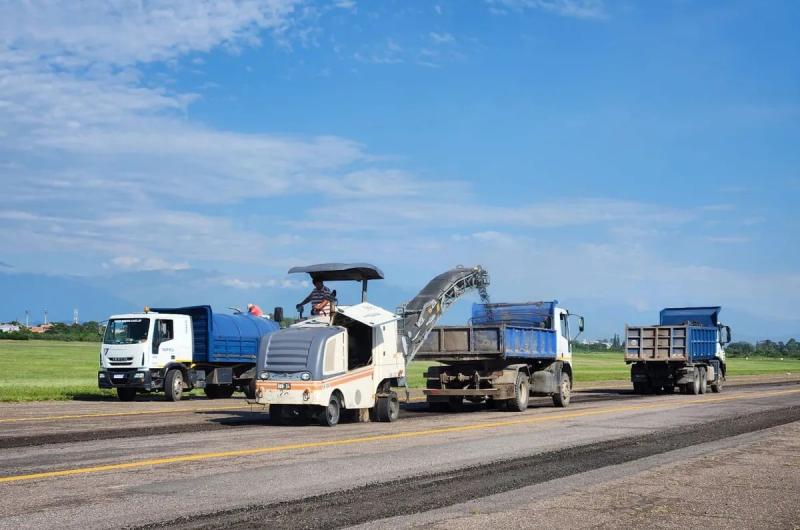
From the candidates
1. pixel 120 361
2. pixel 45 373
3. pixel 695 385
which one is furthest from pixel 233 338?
pixel 45 373

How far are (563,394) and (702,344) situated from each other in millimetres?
13028

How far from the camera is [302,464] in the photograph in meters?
13.3

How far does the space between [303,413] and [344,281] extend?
11.0ft

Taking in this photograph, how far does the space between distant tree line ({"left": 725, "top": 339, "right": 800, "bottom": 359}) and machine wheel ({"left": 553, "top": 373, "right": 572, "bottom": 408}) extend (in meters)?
130

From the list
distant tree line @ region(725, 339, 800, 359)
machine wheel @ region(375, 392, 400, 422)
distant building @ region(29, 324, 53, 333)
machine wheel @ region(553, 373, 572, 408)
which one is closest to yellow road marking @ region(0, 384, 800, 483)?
machine wheel @ region(553, 373, 572, 408)

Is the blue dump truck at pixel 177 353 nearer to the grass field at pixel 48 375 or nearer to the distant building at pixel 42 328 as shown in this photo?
the grass field at pixel 48 375

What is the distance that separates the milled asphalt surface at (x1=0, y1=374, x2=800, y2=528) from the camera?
9.62 metres

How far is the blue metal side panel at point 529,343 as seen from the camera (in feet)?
84.1

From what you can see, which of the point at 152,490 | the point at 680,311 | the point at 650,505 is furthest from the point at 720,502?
the point at 680,311

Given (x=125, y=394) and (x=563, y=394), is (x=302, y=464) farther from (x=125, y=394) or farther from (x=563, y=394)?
(x=125, y=394)

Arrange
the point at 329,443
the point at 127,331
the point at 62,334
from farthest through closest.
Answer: the point at 62,334 → the point at 127,331 → the point at 329,443

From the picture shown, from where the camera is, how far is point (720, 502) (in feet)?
35.5

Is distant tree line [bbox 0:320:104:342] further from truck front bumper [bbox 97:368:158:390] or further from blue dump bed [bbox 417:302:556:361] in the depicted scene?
blue dump bed [bbox 417:302:556:361]

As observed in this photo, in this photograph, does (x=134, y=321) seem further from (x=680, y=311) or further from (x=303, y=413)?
(x=680, y=311)
